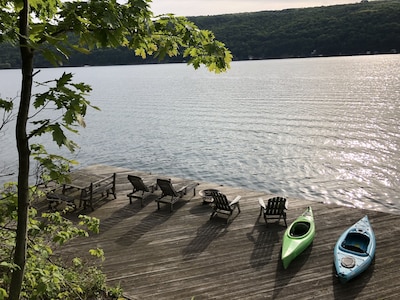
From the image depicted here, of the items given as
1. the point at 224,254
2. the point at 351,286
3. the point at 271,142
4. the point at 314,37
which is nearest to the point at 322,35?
the point at 314,37

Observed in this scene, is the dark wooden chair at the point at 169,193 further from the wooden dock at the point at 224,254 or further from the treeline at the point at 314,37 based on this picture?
the treeline at the point at 314,37

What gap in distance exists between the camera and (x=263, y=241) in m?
10.5

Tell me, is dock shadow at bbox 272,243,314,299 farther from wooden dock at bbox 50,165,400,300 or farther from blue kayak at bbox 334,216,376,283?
blue kayak at bbox 334,216,376,283

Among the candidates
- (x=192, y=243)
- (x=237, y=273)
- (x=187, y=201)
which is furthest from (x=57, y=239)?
(x=187, y=201)

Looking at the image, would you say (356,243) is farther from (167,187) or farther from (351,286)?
(167,187)

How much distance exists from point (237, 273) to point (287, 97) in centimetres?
5190

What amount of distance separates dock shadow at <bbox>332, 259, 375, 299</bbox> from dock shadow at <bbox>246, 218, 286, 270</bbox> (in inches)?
72.2

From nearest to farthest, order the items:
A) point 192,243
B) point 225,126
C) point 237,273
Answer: point 237,273, point 192,243, point 225,126

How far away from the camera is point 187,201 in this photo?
46.1 ft

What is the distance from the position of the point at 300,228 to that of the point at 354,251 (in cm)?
184

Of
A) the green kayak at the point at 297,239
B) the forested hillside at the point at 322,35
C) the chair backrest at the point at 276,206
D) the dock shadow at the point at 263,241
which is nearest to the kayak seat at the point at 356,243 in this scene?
the green kayak at the point at 297,239

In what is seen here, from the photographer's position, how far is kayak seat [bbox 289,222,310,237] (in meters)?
10.6

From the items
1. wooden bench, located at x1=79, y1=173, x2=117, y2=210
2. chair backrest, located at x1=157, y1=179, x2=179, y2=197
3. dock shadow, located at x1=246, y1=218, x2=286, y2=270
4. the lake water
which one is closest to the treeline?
the lake water

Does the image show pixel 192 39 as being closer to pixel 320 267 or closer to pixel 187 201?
pixel 320 267
